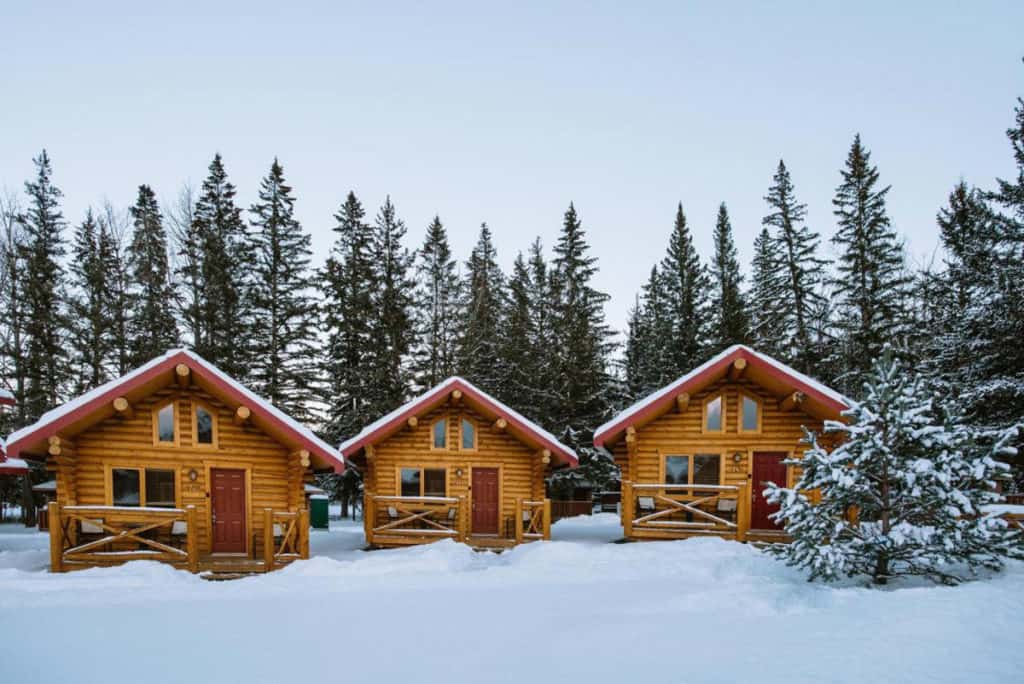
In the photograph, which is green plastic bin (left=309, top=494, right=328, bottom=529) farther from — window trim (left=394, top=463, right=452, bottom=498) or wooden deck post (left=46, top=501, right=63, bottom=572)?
wooden deck post (left=46, top=501, right=63, bottom=572)

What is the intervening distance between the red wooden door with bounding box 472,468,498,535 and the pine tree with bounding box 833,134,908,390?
1768cm

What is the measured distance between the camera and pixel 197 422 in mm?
13539

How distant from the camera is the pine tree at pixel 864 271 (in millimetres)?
25625

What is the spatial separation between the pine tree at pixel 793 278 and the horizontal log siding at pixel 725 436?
51.4ft

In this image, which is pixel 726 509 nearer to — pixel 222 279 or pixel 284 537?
pixel 284 537

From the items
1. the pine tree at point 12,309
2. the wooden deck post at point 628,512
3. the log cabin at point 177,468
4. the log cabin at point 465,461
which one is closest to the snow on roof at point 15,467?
the pine tree at point 12,309

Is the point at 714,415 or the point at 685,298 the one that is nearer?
the point at 714,415

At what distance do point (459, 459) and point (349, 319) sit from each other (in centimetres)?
1363

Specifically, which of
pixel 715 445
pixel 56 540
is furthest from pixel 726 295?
pixel 56 540

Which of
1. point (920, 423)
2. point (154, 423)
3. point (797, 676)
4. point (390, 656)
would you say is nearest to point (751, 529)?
point (920, 423)

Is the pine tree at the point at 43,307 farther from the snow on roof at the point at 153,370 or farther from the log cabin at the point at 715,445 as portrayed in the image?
the log cabin at the point at 715,445

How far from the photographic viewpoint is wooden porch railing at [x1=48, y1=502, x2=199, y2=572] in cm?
1143

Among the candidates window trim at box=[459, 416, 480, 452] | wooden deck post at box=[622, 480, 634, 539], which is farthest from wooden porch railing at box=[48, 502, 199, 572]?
wooden deck post at box=[622, 480, 634, 539]

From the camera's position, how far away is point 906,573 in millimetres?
9000
